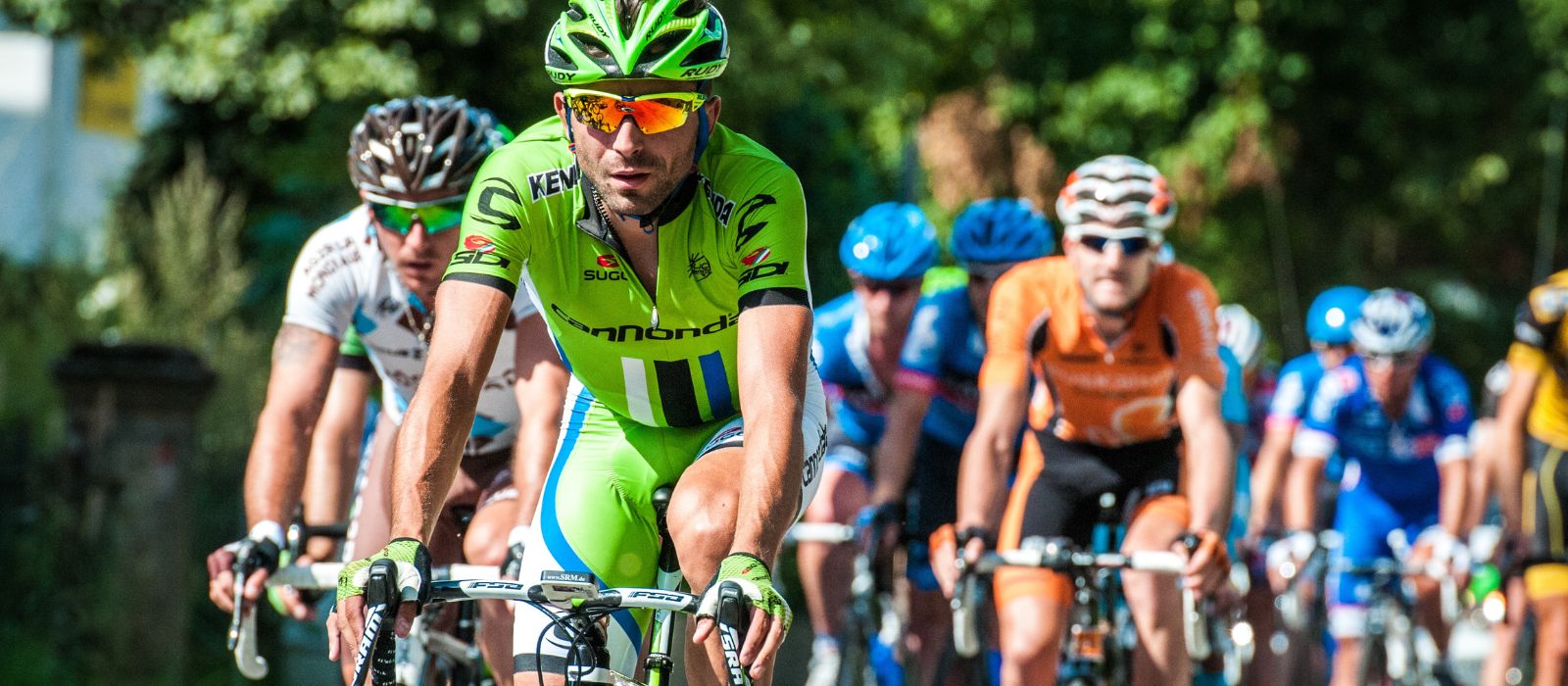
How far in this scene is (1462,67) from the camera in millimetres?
23500

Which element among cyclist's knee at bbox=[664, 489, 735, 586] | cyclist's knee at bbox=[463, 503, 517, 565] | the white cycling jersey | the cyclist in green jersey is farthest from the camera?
the white cycling jersey

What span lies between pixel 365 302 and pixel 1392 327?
5632 mm

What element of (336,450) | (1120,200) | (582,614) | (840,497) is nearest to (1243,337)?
(840,497)

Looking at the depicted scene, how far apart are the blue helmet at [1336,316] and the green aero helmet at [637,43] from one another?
6.51 m

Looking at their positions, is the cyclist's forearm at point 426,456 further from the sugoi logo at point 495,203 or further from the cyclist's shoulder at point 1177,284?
the cyclist's shoulder at point 1177,284

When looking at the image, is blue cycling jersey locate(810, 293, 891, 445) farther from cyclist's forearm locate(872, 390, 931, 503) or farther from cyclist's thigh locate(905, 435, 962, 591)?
cyclist's forearm locate(872, 390, 931, 503)

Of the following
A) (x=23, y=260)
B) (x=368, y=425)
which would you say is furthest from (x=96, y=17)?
(x=368, y=425)

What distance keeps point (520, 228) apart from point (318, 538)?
2292 millimetres

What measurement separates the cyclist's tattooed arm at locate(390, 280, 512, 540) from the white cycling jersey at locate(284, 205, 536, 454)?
1.60m

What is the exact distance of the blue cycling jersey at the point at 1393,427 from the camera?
989 cm

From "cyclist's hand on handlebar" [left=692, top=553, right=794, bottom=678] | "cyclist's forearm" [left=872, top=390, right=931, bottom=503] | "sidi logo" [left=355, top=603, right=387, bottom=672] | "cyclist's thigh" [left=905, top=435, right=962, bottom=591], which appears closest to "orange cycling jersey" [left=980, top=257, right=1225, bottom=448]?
"cyclist's forearm" [left=872, top=390, right=931, bottom=503]

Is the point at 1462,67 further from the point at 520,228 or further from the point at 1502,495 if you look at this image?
the point at 520,228

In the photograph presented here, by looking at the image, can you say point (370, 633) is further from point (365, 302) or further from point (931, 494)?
point (931, 494)

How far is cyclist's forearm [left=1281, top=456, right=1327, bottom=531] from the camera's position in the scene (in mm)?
9716
